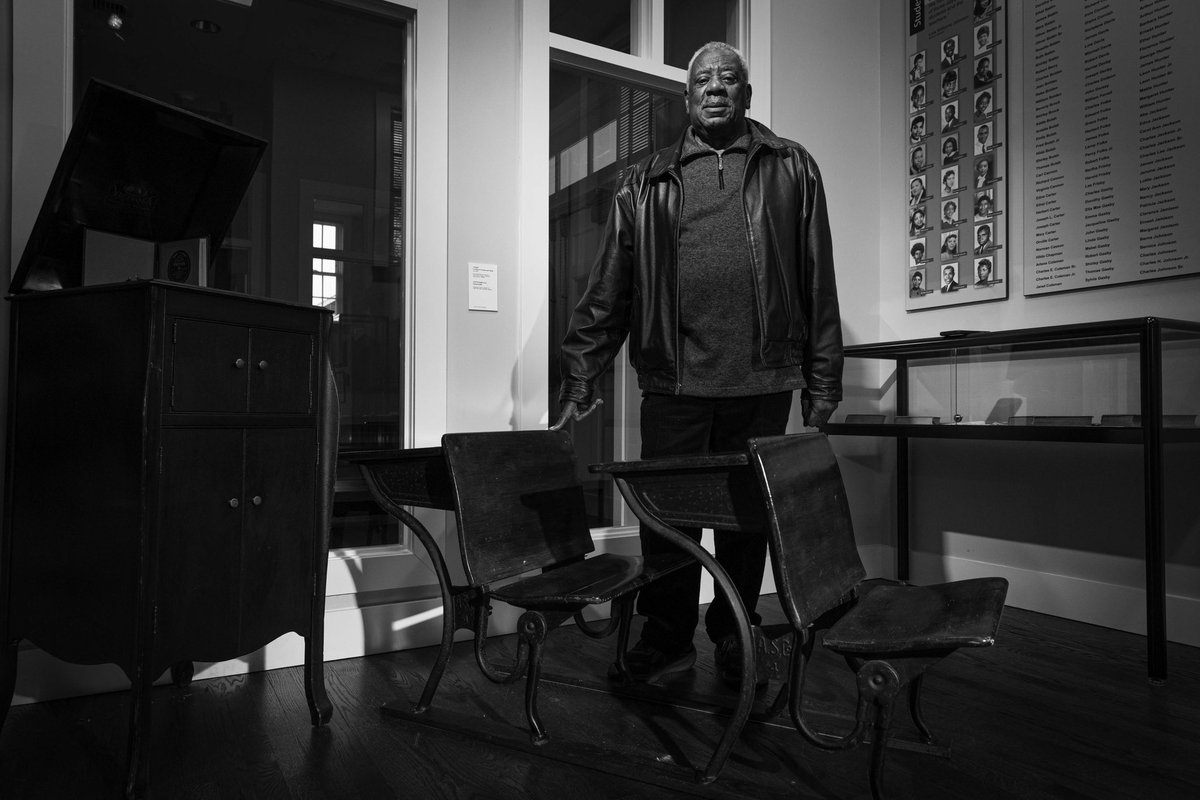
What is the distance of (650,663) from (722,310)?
1.04 meters

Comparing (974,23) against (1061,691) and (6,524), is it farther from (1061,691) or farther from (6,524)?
(6,524)

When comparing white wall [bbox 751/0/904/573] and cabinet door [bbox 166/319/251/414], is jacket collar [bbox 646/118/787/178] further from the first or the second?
white wall [bbox 751/0/904/573]

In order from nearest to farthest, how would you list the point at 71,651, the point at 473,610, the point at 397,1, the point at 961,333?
1. the point at 71,651
2. the point at 473,610
3. the point at 397,1
4. the point at 961,333

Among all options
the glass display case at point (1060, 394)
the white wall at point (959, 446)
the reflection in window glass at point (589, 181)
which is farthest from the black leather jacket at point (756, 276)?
the white wall at point (959, 446)

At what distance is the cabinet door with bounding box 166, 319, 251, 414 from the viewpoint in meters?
1.77

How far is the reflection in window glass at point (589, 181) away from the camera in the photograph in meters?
3.22

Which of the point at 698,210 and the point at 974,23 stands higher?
the point at 974,23

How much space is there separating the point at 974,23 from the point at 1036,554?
7.54 feet

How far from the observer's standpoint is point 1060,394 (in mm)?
2877

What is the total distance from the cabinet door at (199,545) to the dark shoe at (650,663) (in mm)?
1057

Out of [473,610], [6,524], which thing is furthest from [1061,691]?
[6,524]

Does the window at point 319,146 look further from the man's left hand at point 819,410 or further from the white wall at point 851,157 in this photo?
the white wall at point 851,157

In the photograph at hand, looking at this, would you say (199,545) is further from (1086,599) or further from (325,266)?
(1086,599)

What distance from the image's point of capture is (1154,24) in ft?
9.67
